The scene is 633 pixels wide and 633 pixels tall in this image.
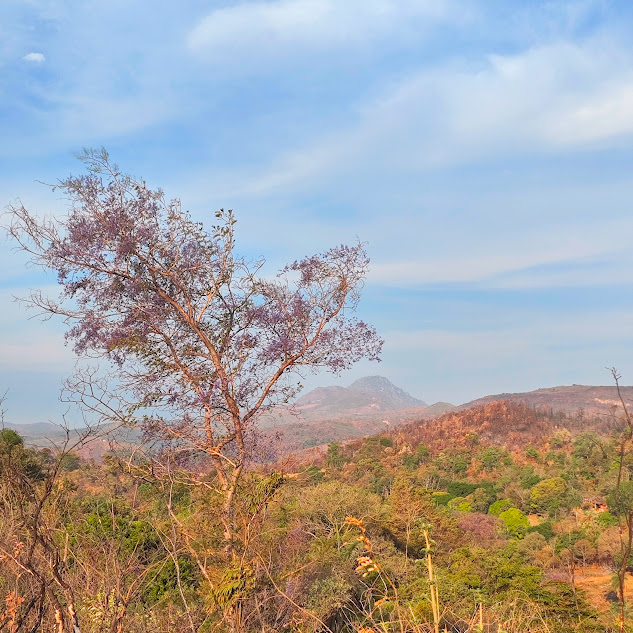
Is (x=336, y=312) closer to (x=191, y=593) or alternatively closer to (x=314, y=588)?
(x=191, y=593)

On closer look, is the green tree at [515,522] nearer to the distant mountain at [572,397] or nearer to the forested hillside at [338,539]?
the forested hillside at [338,539]

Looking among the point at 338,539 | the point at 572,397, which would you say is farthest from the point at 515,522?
the point at 572,397

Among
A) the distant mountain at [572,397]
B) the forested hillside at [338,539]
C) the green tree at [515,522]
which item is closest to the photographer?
the forested hillside at [338,539]

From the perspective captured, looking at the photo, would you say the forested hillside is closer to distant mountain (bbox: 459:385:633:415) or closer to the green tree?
the green tree

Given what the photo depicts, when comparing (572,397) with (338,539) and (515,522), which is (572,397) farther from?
(338,539)

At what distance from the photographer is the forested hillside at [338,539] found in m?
2.93

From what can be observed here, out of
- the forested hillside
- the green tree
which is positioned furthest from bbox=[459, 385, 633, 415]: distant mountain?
the green tree

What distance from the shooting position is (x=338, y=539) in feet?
49.0

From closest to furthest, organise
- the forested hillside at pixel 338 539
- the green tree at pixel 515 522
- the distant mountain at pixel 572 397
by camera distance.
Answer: the forested hillside at pixel 338 539 < the green tree at pixel 515 522 < the distant mountain at pixel 572 397

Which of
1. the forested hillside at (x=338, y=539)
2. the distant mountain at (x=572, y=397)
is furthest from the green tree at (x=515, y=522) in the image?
the distant mountain at (x=572, y=397)

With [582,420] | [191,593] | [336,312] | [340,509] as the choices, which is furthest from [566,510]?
[582,420]

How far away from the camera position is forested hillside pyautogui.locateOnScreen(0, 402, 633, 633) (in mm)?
2934

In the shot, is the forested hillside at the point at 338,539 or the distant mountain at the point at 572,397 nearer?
the forested hillside at the point at 338,539

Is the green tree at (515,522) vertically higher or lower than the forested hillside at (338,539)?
lower
